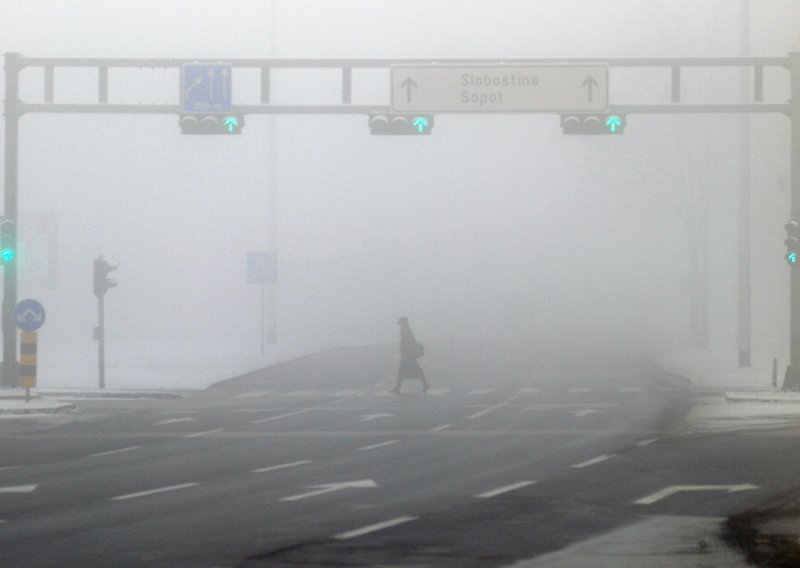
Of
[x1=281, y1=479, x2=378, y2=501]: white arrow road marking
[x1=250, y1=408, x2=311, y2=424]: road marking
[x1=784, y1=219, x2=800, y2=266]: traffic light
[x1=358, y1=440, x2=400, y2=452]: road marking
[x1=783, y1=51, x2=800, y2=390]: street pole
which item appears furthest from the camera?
[x1=783, y1=51, x2=800, y2=390]: street pole

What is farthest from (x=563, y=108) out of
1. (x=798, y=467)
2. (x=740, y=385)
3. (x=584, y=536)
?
(x=584, y=536)

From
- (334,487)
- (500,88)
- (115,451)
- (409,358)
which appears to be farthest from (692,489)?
(409,358)

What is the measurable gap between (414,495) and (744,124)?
30.9 m

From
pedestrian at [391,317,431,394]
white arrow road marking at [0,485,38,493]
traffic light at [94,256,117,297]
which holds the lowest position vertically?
white arrow road marking at [0,485,38,493]

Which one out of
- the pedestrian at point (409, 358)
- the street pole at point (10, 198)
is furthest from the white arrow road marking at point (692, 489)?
the street pole at point (10, 198)

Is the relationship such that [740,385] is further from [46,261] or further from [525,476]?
[46,261]

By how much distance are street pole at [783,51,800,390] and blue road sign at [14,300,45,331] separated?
46.8ft

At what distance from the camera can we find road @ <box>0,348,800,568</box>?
1180cm

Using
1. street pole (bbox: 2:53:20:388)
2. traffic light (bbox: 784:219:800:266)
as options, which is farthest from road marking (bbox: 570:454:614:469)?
street pole (bbox: 2:53:20:388)


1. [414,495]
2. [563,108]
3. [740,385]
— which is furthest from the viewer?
[740,385]

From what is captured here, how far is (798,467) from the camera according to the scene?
18031mm

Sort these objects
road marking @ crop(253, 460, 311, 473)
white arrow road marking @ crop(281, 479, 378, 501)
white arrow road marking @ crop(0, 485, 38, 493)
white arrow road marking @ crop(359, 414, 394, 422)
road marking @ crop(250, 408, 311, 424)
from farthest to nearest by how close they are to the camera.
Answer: white arrow road marking @ crop(359, 414, 394, 422), road marking @ crop(250, 408, 311, 424), road marking @ crop(253, 460, 311, 473), white arrow road marking @ crop(0, 485, 38, 493), white arrow road marking @ crop(281, 479, 378, 501)

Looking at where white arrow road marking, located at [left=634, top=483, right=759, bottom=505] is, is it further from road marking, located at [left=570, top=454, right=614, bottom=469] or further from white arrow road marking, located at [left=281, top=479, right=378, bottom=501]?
white arrow road marking, located at [left=281, top=479, right=378, bottom=501]

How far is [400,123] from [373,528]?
20990 mm
